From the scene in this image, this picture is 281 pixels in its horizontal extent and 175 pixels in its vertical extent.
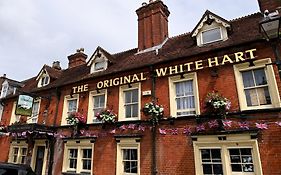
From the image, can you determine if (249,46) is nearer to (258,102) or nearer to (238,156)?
(258,102)

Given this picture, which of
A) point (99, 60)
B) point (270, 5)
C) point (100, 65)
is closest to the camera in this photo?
point (270, 5)

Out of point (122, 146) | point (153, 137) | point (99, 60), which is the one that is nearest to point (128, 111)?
point (122, 146)

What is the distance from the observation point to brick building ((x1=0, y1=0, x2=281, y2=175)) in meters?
8.87

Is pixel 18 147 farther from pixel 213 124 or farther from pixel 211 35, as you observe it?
pixel 211 35

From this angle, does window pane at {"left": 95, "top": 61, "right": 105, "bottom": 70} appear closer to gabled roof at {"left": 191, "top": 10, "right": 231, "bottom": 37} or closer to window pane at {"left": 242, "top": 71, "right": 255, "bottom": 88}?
gabled roof at {"left": 191, "top": 10, "right": 231, "bottom": 37}

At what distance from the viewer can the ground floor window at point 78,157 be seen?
12.7 meters

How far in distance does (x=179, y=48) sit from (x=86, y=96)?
7.01 metres

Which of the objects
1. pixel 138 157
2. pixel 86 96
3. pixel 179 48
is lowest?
pixel 138 157

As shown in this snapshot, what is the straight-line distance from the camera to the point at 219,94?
31.8 feet

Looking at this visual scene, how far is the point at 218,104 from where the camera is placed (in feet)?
29.5

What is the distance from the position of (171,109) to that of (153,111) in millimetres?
991

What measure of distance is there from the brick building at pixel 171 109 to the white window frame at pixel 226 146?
39 mm

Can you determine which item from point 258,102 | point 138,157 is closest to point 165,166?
point 138,157

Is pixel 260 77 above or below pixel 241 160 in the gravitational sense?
above
